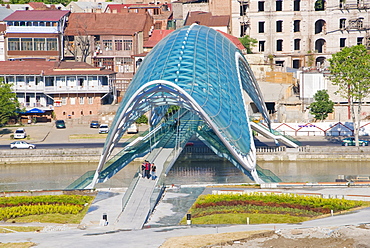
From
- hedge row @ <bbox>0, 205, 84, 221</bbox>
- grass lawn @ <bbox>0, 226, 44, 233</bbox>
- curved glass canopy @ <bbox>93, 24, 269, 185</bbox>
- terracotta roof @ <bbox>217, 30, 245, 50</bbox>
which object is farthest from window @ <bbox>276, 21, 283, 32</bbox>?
grass lawn @ <bbox>0, 226, 44, 233</bbox>

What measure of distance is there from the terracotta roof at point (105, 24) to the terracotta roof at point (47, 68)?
9.56 meters

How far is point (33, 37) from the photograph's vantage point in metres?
107

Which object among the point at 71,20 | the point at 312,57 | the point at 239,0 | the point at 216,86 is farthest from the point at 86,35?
the point at 216,86

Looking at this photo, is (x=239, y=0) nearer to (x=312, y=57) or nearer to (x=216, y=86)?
(x=312, y=57)

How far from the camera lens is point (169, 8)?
429 ft

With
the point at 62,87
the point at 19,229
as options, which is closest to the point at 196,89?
the point at 19,229

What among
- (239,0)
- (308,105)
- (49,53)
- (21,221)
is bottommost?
(21,221)

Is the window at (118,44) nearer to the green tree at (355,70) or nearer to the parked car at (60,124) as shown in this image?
the parked car at (60,124)

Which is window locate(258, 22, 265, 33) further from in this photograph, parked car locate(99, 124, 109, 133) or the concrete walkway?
the concrete walkway

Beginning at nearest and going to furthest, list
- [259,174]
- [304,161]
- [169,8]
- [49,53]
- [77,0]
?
[259,174] < [304,161] < [49,53] < [169,8] < [77,0]

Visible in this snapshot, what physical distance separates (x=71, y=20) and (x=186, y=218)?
70430mm

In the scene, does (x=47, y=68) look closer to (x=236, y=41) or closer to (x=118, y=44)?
(x=118, y=44)

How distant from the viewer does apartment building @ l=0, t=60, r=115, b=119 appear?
97.5 m

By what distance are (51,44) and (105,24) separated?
8444 millimetres
